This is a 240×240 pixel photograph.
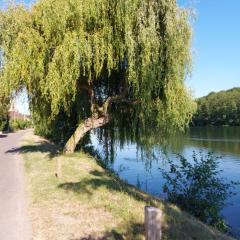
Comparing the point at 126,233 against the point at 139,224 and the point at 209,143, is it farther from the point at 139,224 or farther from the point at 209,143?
the point at 209,143

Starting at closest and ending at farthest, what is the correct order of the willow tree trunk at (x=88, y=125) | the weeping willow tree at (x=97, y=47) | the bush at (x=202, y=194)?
the bush at (x=202, y=194), the weeping willow tree at (x=97, y=47), the willow tree trunk at (x=88, y=125)

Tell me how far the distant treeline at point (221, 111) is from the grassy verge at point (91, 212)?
93807mm

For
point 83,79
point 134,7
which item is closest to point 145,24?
point 134,7

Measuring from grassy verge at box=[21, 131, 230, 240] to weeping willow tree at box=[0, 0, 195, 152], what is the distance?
407 centimetres

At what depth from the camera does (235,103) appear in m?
104

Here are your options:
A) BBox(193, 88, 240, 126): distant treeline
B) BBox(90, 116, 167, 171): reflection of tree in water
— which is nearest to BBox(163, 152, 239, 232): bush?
BBox(90, 116, 167, 171): reflection of tree in water

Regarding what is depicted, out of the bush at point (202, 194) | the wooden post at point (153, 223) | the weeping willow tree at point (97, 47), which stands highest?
the weeping willow tree at point (97, 47)

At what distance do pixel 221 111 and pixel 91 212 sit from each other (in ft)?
344

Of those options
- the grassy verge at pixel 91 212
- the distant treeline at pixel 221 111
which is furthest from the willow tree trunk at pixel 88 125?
the distant treeline at pixel 221 111

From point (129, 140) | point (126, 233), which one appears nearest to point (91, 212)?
point (126, 233)

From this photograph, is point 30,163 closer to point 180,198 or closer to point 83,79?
point 83,79

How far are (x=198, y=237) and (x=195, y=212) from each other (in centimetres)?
363

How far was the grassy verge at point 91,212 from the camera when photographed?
7.08m

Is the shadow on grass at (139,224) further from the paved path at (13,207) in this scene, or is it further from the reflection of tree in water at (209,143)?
the reflection of tree in water at (209,143)
